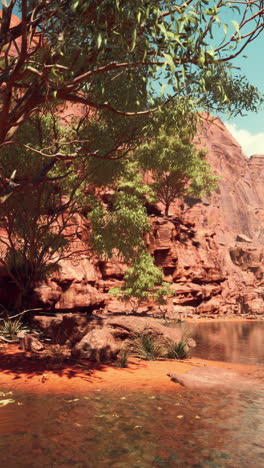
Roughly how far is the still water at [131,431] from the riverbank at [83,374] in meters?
0.72

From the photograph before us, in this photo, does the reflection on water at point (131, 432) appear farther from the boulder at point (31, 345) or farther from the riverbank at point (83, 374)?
the boulder at point (31, 345)

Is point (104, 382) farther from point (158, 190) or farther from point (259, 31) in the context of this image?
point (158, 190)

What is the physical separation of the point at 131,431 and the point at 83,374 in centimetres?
407

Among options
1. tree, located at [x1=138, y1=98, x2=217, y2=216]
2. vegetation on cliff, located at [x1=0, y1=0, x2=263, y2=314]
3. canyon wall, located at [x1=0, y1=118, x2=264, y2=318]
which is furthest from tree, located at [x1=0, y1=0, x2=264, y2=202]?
tree, located at [x1=138, y1=98, x2=217, y2=216]

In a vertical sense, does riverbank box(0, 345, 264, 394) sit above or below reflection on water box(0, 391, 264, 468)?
below

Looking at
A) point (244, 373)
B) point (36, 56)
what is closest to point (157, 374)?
point (244, 373)

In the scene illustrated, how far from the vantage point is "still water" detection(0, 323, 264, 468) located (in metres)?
4.00

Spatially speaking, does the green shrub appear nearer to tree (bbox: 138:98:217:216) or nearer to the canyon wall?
the canyon wall

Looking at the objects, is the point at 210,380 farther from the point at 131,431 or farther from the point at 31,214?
the point at 31,214

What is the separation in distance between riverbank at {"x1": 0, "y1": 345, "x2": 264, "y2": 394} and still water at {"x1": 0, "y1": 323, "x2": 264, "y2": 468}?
0.72 meters

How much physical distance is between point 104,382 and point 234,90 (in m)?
8.24

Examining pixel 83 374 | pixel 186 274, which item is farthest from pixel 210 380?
pixel 186 274

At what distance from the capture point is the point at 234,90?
1068 centimetres

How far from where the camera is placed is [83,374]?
8719mm
